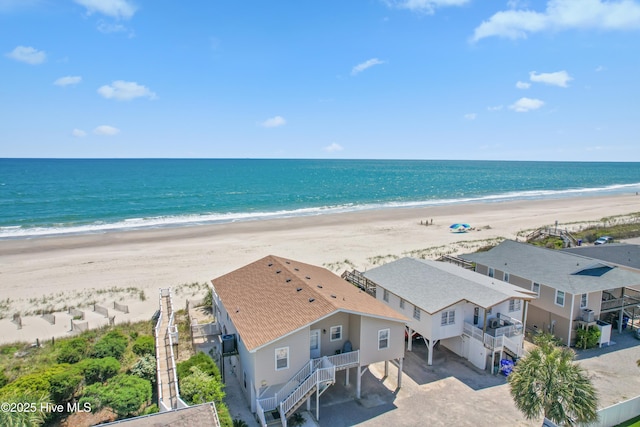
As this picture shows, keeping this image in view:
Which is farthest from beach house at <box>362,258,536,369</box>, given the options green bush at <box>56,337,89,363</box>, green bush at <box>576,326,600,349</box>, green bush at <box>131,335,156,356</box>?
green bush at <box>56,337,89,363</box>

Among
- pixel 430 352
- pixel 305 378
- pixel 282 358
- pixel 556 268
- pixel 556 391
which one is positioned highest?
pixel 556 268

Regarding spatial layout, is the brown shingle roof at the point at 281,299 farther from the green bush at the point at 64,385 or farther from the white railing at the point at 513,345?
the green bush at the point at 64,385

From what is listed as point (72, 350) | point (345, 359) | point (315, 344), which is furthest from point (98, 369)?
point (345, 359)

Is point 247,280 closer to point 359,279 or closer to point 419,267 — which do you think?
point 359,279

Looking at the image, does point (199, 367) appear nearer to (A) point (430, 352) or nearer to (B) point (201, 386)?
(B) point (201, 386)

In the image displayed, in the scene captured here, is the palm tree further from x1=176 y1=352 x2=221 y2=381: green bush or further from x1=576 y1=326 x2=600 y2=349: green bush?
x1=176 y1=352 x2=221 y2=381: green bush

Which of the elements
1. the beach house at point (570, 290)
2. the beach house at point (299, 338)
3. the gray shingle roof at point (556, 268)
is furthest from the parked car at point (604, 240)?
the beach house at point (299, 338)
